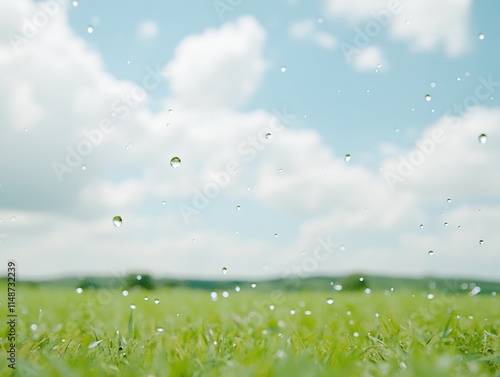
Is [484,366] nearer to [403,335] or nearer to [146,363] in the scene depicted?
[403,335]

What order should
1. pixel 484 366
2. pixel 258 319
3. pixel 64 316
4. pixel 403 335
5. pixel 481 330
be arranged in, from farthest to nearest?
1. pixel 64 316
2. pixel 258 319
3. pixel 481 330
4. pixel 403 335
5. pixel 484 366

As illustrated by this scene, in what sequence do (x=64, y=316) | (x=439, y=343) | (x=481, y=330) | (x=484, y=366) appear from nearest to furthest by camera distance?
(x=484, y=366), (x=439, y=343), (x=481, y=330), (x=64, y=316)

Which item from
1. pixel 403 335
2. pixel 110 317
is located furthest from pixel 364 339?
pixel 110 317

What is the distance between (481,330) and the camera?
8.23ft

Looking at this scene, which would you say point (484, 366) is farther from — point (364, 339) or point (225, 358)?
point (225, 358)

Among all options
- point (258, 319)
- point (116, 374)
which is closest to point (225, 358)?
point (116, 374)

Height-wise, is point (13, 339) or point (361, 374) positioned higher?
point (13, 339)

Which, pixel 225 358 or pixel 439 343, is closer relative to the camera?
pixel 225 358

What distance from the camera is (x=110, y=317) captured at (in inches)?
159

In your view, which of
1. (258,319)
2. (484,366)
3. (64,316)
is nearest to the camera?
(484,366)

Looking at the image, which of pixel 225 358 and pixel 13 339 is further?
pixel 13 339

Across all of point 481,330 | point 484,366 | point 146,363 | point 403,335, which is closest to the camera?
point 146,363

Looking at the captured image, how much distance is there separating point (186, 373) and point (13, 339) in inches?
43.0

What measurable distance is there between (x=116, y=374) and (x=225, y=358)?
37cm
